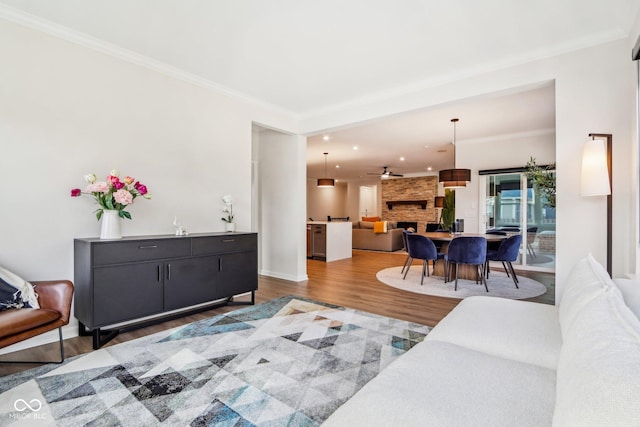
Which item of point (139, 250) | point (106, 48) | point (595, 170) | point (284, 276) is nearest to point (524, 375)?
point (595, 170)

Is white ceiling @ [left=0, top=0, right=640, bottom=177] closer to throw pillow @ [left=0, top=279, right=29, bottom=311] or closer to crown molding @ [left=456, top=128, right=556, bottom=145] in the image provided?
throw pillow @ [left=0, top=279, right=29, bottom=311]

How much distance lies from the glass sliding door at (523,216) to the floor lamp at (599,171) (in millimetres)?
3944

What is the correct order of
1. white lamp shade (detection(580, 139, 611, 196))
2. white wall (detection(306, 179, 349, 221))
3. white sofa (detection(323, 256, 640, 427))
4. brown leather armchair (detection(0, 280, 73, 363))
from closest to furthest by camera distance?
white sofa (detection(323, 256, 640, 427)) < brown leather armchair (detection(0, 280, 73, 363)) < white lamp shade (detection(580, 139, 611, 196)) < white wall (detection(306, 179, 349, 221))

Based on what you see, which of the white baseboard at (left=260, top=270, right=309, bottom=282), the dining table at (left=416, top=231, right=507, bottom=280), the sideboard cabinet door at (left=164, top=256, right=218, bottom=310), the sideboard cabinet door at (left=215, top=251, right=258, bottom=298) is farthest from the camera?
the white baseboard at (left=260, top=270, right=309, bottom=282)

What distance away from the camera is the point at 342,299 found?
405 cm

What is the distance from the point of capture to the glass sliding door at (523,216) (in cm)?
635

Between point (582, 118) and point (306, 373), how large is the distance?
10.4 feet

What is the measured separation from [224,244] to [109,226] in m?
1.11

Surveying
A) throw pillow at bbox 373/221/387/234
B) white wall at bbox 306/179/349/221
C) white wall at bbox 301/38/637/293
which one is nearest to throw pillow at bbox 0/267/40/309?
white wall at bbox 301/38/637/293

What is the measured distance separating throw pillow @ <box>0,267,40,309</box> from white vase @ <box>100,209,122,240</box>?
60cm

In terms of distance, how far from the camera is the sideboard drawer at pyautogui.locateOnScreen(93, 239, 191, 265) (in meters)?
2.63

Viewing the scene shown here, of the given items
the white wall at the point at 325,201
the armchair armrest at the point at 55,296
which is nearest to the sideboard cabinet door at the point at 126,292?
the armchair armrest at the point at 55,296

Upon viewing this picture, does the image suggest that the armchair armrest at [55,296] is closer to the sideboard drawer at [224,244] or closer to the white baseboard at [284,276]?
the sideboard drawer at [224,244]

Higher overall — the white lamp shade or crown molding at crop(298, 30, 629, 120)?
crown molding at crop(298, 30, 629, 120)
